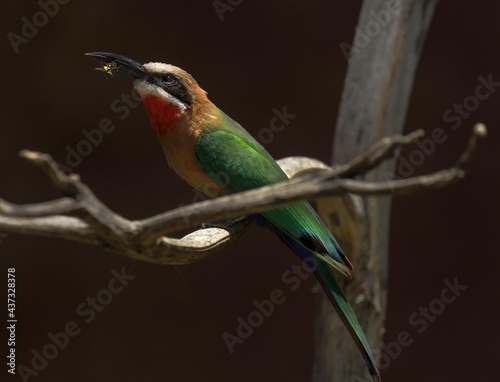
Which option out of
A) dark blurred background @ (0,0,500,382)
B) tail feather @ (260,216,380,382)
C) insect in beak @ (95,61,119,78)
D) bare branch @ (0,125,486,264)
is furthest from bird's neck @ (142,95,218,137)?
dark blurred background @ (0,0,500,382)

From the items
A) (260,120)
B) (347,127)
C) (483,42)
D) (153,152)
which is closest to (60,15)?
(153,152)

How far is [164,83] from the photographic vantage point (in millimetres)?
2848

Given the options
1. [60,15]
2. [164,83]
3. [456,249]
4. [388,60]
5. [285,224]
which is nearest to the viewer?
[285,224]

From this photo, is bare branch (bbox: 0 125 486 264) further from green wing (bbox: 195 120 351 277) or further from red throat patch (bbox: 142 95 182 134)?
red throat patch (bbox: 142 95 182 134)

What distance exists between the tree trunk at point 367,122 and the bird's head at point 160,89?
71 cm

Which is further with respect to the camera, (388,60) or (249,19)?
(249,19)

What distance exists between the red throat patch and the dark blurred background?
184 cm

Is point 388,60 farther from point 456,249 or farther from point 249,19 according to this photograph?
point 456,249

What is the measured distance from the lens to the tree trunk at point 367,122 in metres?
3.29

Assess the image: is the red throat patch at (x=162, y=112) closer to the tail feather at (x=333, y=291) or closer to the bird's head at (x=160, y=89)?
the bird's head at (x=160, y=89)

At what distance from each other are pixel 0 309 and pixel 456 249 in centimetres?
241

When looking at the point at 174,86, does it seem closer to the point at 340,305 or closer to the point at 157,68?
the point at 157,68

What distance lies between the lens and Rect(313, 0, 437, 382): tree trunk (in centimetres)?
329

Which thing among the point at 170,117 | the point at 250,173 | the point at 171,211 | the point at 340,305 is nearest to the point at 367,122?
the point at 250,173
